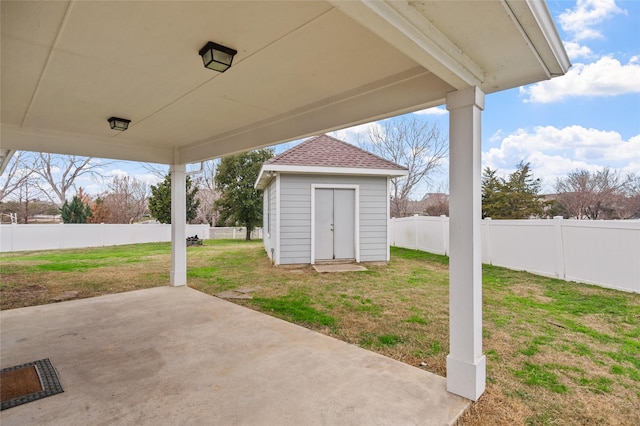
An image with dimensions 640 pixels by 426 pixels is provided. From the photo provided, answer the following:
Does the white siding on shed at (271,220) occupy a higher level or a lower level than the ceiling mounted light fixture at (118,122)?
lower

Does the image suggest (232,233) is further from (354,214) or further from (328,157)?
(354,214)

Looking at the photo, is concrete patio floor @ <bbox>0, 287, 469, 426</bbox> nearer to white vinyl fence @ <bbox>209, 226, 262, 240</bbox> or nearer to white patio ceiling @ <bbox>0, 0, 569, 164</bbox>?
white patio ceiling @ <bbox>0, 0, 569, 164</bbox>

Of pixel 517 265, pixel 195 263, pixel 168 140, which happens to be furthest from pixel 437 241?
pixel 168 140

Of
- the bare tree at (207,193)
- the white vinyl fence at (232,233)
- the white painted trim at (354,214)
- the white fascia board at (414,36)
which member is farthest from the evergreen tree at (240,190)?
the white fascia board at (414,36)

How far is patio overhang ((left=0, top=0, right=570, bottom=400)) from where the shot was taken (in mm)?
1695

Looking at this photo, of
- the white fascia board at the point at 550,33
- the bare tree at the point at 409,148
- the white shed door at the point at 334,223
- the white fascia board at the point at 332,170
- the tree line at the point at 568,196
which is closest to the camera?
the white fascia board at the point at 550,33

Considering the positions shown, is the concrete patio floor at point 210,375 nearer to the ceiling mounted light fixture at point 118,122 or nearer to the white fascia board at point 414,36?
the white fascia board at point 414,36

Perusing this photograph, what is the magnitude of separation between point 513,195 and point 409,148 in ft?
19.8

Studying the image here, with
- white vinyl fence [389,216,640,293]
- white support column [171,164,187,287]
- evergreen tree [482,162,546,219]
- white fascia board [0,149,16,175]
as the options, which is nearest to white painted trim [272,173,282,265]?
white support column [171,164,187,287]

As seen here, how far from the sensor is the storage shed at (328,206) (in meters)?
7.92

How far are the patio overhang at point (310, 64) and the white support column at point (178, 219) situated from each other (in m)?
2.24

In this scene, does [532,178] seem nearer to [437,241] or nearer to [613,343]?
[437,241]

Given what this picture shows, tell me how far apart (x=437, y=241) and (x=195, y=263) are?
24.4ft

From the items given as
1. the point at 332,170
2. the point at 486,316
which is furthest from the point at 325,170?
the point at 486,316
